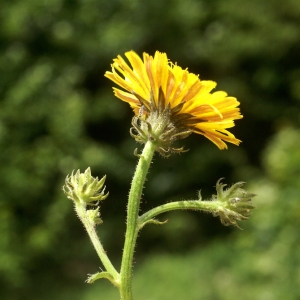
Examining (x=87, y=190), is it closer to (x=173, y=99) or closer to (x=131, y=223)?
(x=131, y=223)

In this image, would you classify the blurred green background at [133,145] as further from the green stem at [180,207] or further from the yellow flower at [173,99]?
the yellow flower at [173,99]

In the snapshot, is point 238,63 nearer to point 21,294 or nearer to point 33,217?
point 33,217

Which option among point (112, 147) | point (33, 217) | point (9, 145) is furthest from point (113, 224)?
point (9, 145)

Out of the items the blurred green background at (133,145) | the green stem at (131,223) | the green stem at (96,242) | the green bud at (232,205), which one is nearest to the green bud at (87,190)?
the green stem at (96,242)

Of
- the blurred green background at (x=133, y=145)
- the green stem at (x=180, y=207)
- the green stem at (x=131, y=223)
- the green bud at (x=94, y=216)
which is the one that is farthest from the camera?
the blurred green background at (x=133, y=145)

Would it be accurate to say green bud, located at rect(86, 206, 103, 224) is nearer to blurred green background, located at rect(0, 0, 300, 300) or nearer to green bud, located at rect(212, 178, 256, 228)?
green bud, located at rect(212, 178, 256, 228)

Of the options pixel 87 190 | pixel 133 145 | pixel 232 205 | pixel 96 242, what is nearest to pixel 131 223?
pixel 96 242
